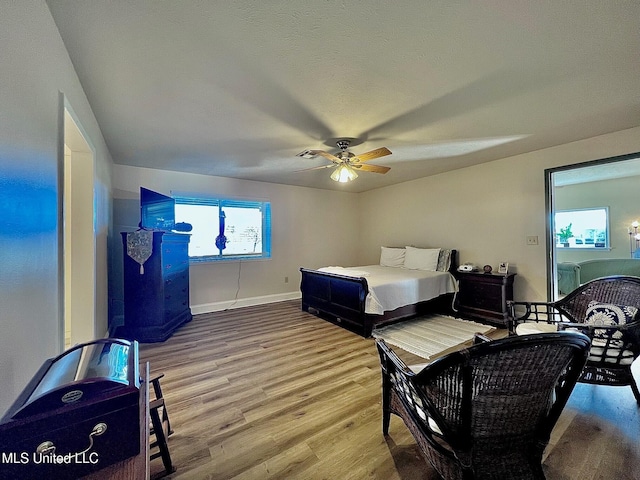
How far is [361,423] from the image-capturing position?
1839 millimetres

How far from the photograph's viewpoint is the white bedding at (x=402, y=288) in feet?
11.4

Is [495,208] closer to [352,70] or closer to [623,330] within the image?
[623,330]


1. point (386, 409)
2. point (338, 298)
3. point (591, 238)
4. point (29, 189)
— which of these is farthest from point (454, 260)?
point (29, 189)

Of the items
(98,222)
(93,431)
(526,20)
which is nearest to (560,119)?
(526,20)

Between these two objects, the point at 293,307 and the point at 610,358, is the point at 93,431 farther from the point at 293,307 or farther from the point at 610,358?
the point at 293,307

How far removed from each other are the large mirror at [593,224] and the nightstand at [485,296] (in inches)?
21.4

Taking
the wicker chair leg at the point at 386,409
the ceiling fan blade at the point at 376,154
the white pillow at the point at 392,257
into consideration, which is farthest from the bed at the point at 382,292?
the wicker chair leg at the point at 386,409

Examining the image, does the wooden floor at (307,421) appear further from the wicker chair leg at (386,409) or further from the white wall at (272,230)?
the white wall at (272,230)

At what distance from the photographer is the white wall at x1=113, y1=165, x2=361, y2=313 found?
4.14 meters

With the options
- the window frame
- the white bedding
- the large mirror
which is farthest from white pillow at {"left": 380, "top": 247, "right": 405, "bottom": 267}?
the window frame

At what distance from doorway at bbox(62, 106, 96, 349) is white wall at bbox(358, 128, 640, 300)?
494cm

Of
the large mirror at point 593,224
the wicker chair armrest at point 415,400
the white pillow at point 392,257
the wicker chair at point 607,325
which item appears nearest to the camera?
the wicker chair armrest at point 415,400

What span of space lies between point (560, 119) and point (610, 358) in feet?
7.29

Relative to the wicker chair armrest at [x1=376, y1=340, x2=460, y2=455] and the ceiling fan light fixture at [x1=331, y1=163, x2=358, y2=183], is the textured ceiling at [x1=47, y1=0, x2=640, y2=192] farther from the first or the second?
the wicker chair armrest at [x1=376, y1=340, x2=460, y2=455]
